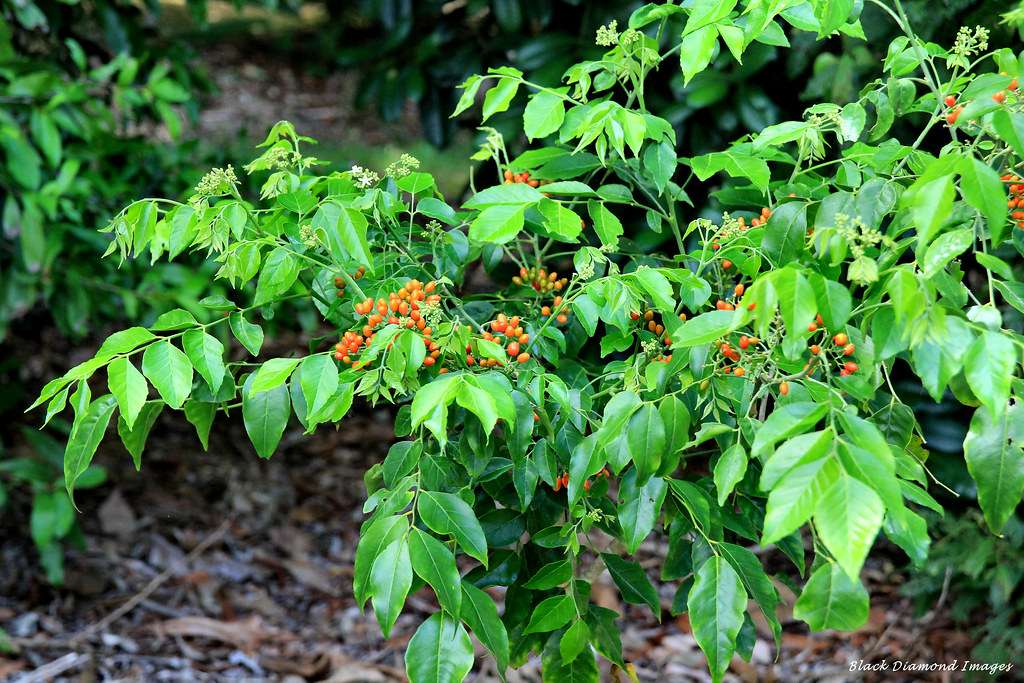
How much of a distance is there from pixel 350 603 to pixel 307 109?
13.3 feet

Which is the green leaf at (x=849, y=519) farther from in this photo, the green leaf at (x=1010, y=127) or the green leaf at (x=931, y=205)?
the green leaf at (x=1010, y=127)

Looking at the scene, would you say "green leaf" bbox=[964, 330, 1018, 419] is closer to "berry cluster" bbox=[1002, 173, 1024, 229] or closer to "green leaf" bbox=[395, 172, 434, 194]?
"berry cluster" bbox=[1002, 173, 1024, 229]

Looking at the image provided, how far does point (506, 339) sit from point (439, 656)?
0.46 meters

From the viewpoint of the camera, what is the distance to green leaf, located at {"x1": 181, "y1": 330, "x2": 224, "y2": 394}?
140 cm

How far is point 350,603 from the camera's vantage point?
3148 millimetres

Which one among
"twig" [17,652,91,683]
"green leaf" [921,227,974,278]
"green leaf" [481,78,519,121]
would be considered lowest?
"twig" [17,652,91,683]

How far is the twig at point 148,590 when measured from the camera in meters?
2.87

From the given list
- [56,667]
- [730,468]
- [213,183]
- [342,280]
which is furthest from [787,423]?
[56,667]

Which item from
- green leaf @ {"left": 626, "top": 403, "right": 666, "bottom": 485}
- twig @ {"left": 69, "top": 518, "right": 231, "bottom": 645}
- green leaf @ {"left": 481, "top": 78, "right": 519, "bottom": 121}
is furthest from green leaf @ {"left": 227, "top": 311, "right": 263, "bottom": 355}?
twig @ {"left": 69, "top": 518, "right": 231, "bottom": 645}

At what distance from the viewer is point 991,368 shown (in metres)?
1.04

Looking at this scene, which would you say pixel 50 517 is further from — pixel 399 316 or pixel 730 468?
pixel 730 468

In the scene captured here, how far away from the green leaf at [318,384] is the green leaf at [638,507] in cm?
41

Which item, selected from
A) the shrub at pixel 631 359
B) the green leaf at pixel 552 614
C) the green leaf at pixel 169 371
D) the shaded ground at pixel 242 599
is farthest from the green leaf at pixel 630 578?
the shaded ground at pixel 242 599

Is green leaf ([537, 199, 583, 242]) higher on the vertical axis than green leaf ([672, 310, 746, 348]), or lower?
higher
